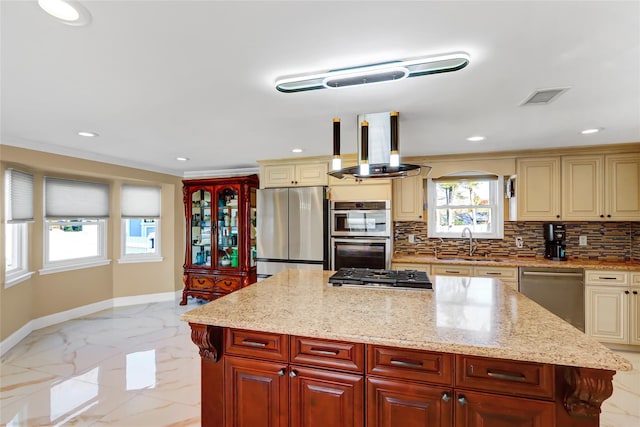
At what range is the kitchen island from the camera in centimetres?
127

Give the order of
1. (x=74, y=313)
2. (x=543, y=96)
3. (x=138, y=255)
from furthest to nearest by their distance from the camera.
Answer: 1. (x=138, y=255)
2. (x=74, y=313)
3. (x=543, y=96)

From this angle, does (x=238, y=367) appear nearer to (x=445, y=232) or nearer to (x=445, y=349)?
(x=445, y=349)

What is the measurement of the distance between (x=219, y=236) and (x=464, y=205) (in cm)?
358

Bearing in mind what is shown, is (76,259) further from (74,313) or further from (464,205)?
(464,205)

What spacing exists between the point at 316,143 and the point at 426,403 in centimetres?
254

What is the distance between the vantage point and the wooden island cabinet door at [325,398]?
4.92ft

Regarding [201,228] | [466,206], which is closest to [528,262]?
[466,206]

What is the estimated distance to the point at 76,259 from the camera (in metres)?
4.39

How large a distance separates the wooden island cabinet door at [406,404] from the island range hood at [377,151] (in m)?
1.17

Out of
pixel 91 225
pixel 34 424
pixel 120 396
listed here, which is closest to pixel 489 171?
pixel 120 396

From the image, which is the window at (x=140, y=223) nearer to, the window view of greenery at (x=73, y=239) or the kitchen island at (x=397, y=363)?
the window view of greenery at (x=73, y=239)

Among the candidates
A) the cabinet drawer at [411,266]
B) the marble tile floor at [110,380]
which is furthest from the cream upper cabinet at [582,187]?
the cabinet drawer at [411,266]

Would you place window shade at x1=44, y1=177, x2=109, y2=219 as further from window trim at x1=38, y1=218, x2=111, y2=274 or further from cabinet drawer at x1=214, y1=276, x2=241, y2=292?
cabinet drawer at x1=214, y1=276, x2=241, y2=292

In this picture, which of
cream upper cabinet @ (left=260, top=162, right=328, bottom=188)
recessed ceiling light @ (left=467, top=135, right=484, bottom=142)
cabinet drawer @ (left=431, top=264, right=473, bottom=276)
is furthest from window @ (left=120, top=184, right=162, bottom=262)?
recessed ceiling light @ (left=467, top=135, right=484, bottom=142)
